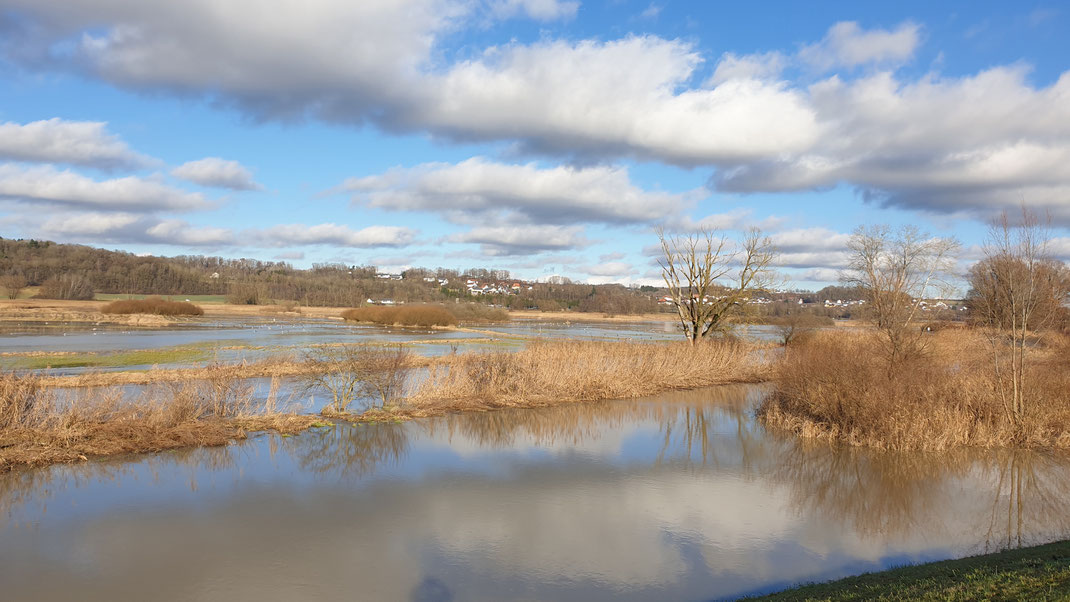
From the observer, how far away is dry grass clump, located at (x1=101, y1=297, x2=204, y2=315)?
74750 millimetres

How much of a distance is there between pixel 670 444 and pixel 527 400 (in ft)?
21.9

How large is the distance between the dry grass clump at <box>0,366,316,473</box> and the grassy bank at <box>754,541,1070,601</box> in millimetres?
14342

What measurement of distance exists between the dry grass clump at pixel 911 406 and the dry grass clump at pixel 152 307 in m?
76.7

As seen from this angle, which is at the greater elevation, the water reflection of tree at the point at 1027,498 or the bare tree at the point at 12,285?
the bare tree at the point at 12,285

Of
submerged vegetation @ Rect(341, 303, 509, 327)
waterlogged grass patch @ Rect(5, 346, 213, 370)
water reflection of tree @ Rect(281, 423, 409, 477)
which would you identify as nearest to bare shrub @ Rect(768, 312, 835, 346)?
water reflection of tree @ Rect(281, 423, 409, 477)

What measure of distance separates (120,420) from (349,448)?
5.49 metres

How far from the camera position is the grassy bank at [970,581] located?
6.38 meters

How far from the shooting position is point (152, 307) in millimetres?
76250

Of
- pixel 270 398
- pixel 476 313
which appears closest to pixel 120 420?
pixel 270 398

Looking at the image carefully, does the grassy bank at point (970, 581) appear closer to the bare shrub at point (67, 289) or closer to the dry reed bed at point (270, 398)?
the dry reed bed at point (270, 398)

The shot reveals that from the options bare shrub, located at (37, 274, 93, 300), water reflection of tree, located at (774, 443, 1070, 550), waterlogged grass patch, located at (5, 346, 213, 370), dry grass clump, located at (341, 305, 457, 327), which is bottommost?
water reflection of tree, located at (774, 443, 1070, 550)

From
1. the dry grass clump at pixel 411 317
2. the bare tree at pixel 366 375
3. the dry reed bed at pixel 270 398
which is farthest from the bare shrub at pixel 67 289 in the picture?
the bare tree at pixel 366 375

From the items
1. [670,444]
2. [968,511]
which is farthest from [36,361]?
[968,511]

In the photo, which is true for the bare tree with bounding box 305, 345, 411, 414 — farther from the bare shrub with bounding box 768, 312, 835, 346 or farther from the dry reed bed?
the bare shrub with bounding box 768, 312, 835, 346
